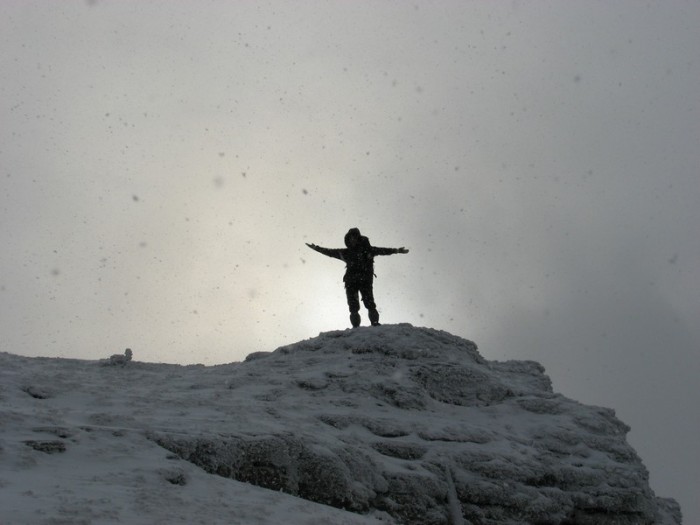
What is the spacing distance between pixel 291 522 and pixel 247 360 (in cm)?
747

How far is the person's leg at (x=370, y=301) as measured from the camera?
14.7 m

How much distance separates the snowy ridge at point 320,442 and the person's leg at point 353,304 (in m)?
2.10

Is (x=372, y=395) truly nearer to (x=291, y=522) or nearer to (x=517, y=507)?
(x=517, y=507)

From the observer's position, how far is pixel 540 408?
10.5m

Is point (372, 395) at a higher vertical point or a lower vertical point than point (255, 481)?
higher

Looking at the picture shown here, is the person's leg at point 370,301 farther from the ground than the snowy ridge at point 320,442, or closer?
farther from the ground

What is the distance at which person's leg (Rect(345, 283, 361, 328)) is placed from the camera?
14797 millimetres

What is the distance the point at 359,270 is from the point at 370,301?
2.45 feet

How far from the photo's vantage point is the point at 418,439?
858 centimetres

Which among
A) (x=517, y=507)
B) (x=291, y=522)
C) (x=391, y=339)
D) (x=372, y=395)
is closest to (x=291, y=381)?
(x=372, y=395)

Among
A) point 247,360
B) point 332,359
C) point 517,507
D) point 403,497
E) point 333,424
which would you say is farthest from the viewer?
point 247,360

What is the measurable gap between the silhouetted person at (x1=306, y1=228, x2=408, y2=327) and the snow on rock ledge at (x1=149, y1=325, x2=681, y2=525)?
2.24 metres

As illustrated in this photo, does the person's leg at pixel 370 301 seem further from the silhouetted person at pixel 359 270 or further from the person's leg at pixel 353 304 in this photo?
the person's leg at pixel 353 304

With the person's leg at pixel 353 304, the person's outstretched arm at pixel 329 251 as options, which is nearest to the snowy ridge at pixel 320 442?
the person's leg at pixel 353 304
